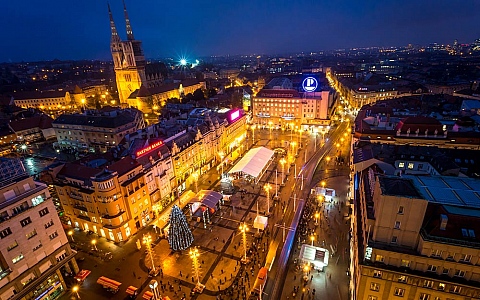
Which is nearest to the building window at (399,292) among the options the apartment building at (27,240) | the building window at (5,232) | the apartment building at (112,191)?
the apartment building at (112,191)

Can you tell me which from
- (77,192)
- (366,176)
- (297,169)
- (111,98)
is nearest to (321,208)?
(366,176)

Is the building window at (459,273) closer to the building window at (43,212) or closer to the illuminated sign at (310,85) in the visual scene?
the building window at (43,212)

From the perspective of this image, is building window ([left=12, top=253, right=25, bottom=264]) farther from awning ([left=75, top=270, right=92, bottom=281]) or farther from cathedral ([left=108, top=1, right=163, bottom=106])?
cathedral ([left=108, top=1, right=163, bottom=106])

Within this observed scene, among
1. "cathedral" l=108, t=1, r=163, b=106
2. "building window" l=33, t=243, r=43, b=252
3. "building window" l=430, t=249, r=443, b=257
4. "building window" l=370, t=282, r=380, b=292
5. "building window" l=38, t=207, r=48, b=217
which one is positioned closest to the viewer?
"building window" l=430, t=249, r=443, b=257

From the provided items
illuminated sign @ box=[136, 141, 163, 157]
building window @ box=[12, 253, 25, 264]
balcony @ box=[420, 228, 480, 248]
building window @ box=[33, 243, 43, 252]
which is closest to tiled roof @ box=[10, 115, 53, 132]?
illuminated sign @ box=[136, 141, 163, 157]

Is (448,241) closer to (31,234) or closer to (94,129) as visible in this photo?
(31,234)

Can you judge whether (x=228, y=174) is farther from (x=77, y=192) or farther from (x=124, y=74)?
(x=124, y=74)
